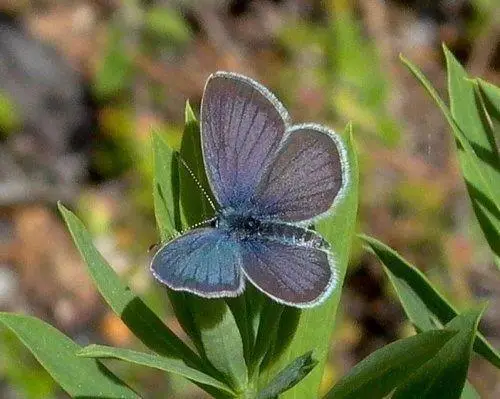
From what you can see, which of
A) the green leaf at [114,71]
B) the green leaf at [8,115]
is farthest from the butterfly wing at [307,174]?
the green leaf at [8,115]

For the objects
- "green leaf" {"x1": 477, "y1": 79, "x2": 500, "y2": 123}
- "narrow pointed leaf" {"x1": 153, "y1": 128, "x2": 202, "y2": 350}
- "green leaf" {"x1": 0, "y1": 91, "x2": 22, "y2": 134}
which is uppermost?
"green leaf" {"x1": 0, "y1": 91, "x2": 22, "y2": 134}

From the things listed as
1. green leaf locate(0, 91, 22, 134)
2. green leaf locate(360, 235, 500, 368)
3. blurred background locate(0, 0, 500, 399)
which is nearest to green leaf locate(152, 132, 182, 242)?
green leaf locate(360, 235, 500, 368)

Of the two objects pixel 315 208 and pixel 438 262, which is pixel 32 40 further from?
pixel 315 208

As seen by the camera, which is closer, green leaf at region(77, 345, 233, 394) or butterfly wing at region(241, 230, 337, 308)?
green leaf at region(77, 345, 233, 394)

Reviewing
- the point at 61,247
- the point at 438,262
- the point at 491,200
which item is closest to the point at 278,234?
the point at 491,200

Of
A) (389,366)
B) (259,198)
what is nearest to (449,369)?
(389,366)

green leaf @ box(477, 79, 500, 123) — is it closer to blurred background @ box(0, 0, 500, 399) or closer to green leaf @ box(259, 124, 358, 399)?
green leaf @ box(259, 124, 358, 399)
